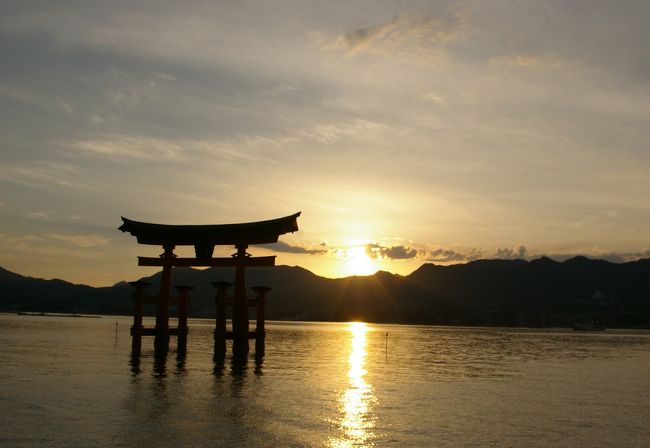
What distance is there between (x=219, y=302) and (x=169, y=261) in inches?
154

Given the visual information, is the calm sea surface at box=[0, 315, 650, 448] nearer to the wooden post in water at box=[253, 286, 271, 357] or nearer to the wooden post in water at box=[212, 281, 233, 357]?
the wooden post in water at box=[212, 281, 233, 357]

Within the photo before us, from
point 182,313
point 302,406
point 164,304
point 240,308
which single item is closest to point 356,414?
point 302,406

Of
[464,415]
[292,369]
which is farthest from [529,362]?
[464,415]

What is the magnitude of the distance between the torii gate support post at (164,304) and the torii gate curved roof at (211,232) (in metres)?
0.78

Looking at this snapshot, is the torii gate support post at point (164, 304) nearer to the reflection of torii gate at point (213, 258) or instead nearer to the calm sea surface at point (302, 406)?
the reflection of torii gate at point (213, 258)

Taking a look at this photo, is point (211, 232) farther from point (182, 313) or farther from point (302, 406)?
point (302, 406)

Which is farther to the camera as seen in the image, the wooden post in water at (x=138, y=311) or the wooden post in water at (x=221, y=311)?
the wooden post in water at (x=221, y=311)

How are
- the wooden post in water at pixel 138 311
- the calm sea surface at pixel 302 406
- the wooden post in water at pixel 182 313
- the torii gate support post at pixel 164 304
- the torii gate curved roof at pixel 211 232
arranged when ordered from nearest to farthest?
the calm sea surface at pixel 302 406, the torii gate curved roof at pixel 211 232, the wooden post in water at pixel 138 311, the torii gate support post at pixel 164 304, the wooden post in water at pixel 182 313

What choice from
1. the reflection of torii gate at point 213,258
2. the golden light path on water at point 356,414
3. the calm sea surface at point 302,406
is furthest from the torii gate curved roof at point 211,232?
the golden light path on water at point 356,414

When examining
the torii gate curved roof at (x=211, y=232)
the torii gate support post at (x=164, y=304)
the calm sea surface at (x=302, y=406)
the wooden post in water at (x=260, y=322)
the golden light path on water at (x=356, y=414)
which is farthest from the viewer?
the wooden post in water at (x=260, y=322)

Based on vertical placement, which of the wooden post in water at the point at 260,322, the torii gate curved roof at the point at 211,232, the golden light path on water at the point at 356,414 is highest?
the torii gate curved roof at the point at 211,232

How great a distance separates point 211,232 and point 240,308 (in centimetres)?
472

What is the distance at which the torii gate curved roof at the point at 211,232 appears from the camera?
33.0 m

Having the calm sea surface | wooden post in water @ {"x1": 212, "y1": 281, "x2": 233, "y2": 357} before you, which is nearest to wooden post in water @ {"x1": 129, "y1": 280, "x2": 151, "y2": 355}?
the calm sea surface
